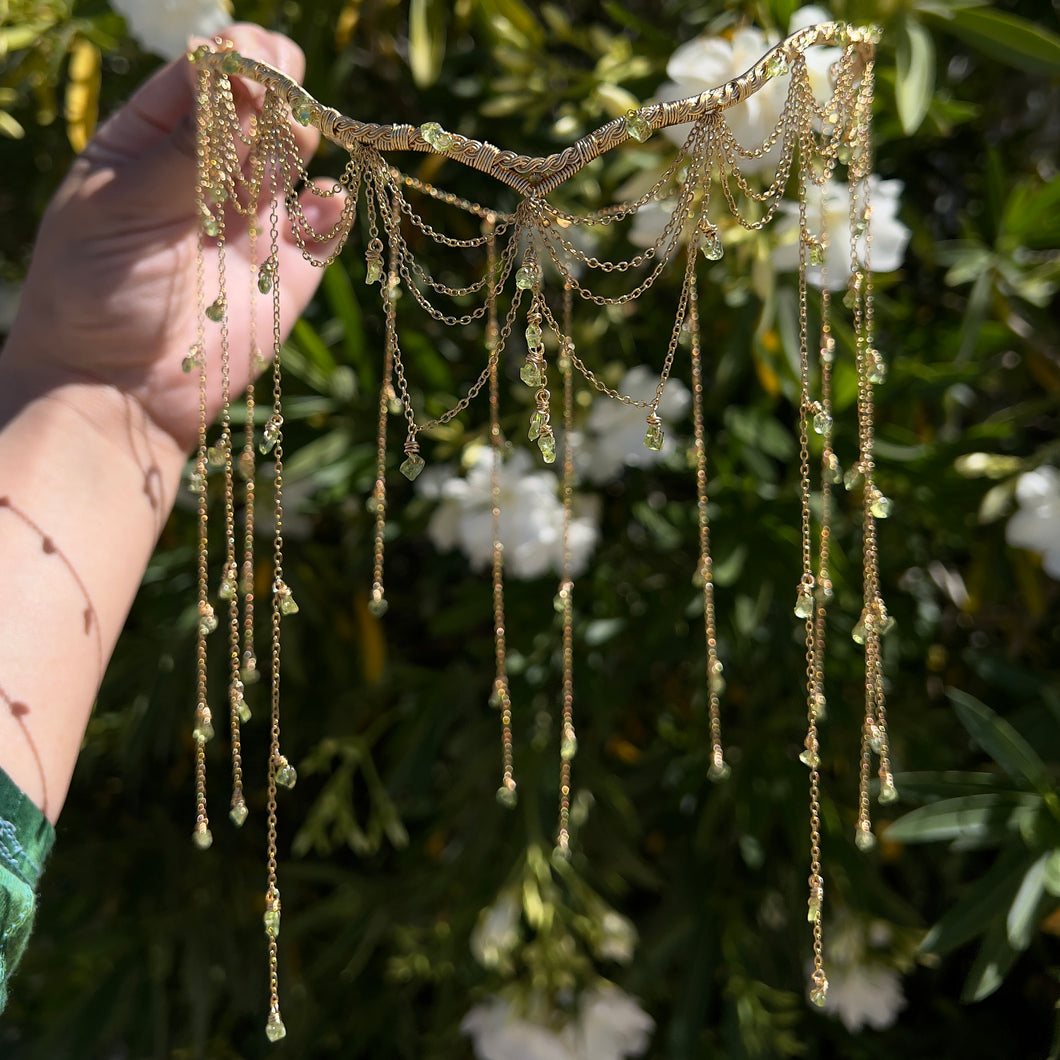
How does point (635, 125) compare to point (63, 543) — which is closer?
point (635, 125)

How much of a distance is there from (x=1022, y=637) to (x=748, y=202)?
0.66 m

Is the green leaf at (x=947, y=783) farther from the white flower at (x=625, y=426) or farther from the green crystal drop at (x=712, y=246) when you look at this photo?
the green crystal drop at (x=712, y=246)

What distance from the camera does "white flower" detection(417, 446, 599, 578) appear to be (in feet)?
3.49

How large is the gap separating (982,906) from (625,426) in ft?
1.95

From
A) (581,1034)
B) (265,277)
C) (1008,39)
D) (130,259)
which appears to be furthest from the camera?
(581,1034)

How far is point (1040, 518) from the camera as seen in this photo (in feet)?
3.38

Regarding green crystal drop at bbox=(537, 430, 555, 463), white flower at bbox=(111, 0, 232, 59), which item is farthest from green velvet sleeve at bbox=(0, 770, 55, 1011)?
white flower at bbox=(111, 0, 232, 59)

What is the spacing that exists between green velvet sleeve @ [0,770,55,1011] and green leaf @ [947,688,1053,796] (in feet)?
2.65

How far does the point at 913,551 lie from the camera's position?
3.98 feet

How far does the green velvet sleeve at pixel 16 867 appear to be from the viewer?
72cm

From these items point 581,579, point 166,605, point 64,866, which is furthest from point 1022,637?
point 64,866

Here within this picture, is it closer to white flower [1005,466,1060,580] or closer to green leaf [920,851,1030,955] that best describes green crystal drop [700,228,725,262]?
white flower [1005,466,1060,580]

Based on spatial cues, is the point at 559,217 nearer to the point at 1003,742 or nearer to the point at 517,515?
the point at 517,515

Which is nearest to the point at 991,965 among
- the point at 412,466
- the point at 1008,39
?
the point at 412,466
